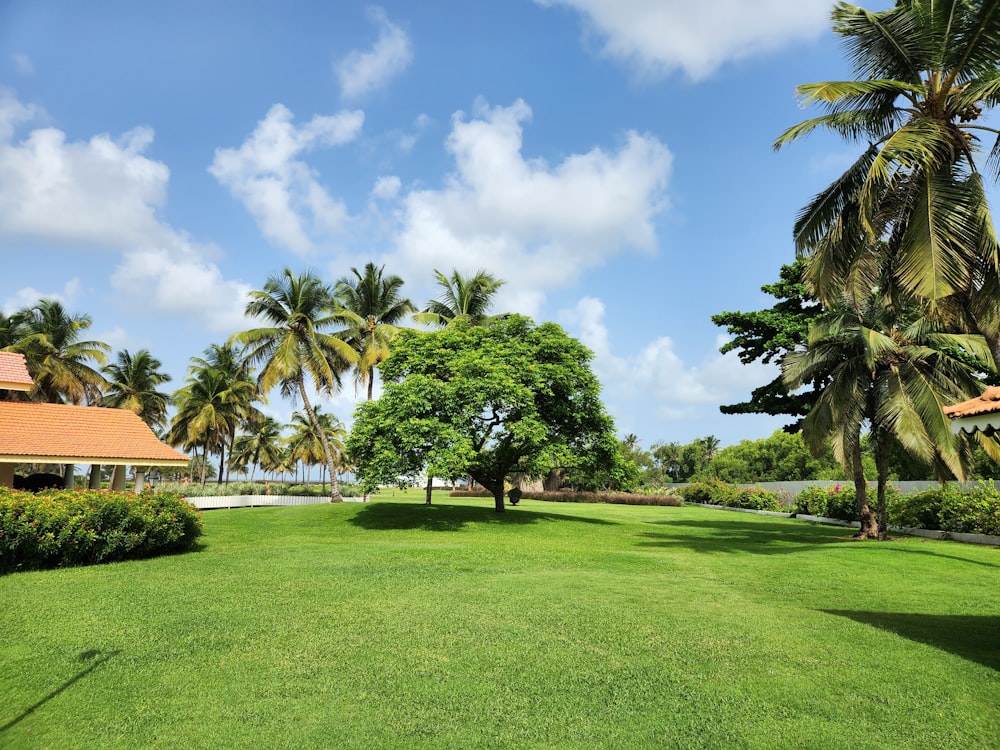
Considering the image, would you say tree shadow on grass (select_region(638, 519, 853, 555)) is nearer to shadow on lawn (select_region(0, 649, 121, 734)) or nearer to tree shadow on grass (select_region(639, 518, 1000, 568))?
tree shadow on grass (select_region(639, 518, 1000, 568))

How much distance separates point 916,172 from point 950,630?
741cm

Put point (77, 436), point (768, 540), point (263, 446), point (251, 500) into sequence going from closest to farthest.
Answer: point (77, 436)
point (768, 540)
point (251, 500)
point (263, 446)

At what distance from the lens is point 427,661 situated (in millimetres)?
6039

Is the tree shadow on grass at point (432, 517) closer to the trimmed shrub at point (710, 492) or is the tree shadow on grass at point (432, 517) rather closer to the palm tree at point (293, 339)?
the palm tree at point (293, 339)

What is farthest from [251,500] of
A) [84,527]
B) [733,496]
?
[733,496]

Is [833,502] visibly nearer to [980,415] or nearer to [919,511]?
[919,511]

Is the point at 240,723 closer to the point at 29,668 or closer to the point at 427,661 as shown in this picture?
the point at 427,661

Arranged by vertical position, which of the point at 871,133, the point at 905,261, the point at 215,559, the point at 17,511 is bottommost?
the point at 215,559

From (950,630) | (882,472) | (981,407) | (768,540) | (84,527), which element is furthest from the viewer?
(768,540)

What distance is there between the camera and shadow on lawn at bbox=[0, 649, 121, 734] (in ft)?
15.8

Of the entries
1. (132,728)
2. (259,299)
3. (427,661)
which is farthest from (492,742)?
(259,299)

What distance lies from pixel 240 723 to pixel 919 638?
23.8 feet

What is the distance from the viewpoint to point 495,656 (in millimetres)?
6184

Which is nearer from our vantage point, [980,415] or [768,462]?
[980,415]
